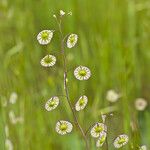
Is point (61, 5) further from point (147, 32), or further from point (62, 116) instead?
point (62, 116)

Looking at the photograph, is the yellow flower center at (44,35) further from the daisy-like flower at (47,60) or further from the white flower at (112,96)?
the white flower at (112,96)

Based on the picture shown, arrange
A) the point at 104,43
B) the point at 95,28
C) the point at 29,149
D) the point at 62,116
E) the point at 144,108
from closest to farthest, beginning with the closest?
the point at 29,149 → the point at 62,116 → the point at 144,108 → the point at 104,43 → the point at 95,28

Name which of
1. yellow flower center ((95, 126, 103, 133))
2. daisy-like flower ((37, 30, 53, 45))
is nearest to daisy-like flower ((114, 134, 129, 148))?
yellow flower center ((95, 126, 103, 133))

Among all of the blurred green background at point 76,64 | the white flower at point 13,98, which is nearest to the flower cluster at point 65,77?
the blurred green background at point 76,64

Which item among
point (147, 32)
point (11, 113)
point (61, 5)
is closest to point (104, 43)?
point (147, 32)

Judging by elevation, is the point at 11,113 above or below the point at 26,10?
below

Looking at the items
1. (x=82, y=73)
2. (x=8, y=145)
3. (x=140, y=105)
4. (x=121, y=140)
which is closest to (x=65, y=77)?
(x=82, y=73)

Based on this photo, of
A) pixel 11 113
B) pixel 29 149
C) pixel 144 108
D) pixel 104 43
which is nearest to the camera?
pixel 29 149

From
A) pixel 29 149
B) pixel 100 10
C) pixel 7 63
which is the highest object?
pixel 100 10

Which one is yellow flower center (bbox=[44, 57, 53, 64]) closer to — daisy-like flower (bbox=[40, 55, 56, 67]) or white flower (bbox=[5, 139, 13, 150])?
daisy-like flower (bbox=[40, 55, 56, 67])
